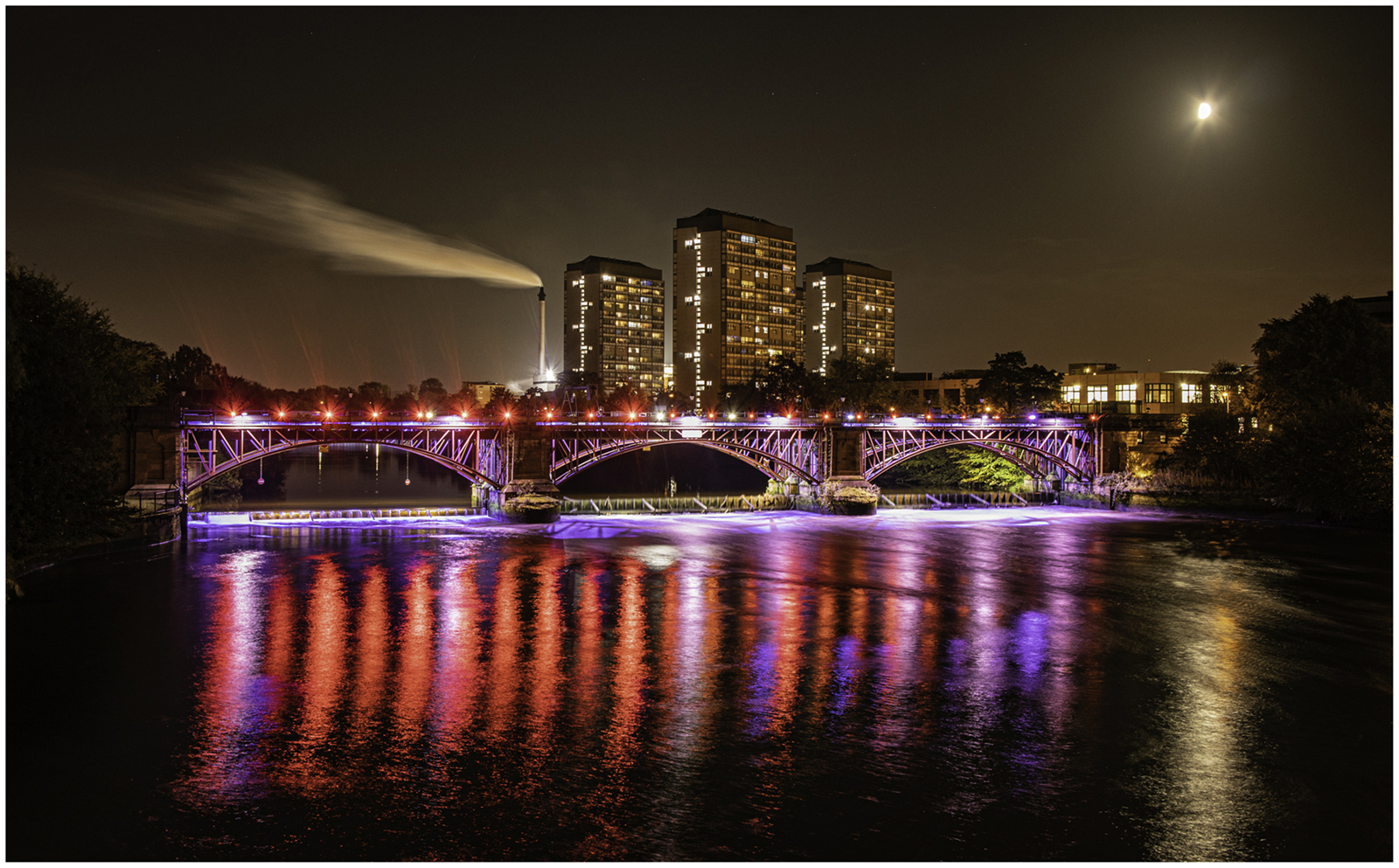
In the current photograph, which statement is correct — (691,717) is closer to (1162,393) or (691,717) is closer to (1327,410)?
(1327,410)

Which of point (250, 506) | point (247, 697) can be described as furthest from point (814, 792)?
point (250, 506)

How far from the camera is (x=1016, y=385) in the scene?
433ft

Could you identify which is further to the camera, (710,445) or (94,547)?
(710,445)

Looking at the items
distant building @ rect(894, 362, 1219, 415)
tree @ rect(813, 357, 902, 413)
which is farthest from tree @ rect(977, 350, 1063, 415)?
tree @ rect(813, 357, 902, 413)

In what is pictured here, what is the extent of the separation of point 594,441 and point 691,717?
173 feet

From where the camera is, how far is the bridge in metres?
61.8

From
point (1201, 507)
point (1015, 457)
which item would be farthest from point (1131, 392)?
point (1201, 507)

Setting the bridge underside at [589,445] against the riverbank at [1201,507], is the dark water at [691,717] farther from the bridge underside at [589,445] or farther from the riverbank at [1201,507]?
the riverbank at [1201,507]

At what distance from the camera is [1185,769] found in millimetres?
18922

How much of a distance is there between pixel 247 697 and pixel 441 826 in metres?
10.3

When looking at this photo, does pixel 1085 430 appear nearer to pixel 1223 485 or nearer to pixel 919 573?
pixel 1223 485

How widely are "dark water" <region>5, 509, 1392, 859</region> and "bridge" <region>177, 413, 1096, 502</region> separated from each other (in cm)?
1865

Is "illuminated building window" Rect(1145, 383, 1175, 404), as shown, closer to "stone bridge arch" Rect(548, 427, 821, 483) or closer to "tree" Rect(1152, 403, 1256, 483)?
"tree" Rect(1152, 403, 1256, 483)

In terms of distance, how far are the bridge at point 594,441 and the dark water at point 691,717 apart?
1865 centimetres
